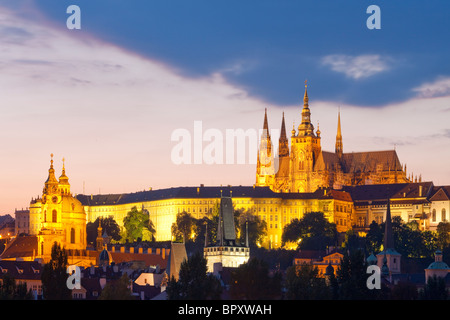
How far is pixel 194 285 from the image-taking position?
113625 mm

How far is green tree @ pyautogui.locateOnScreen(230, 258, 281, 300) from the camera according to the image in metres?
111

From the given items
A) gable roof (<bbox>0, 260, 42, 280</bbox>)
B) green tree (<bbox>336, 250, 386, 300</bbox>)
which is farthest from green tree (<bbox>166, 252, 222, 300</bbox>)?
gable roof (<bbox>0, 260, 42, 280</bbox>)

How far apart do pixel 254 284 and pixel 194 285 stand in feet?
14.7

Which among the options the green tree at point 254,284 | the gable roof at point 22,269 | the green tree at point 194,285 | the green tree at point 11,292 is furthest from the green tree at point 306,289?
the gable roof at point 22,269

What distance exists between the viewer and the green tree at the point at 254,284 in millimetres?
110938

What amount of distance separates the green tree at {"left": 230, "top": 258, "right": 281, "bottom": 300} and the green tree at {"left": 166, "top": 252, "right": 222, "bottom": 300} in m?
1.49

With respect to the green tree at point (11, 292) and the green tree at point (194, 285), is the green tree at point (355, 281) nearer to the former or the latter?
the green tree at point (194, 285)

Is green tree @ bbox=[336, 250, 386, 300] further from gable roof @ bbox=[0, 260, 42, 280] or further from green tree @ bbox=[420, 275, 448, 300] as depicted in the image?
gable roof @ bbox=[0, 260, 42, 280]

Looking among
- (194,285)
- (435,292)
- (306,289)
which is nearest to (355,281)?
(306,289)

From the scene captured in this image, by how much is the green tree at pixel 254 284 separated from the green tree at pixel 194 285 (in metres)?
1.49

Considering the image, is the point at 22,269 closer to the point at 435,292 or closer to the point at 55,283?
the point at 55,283
